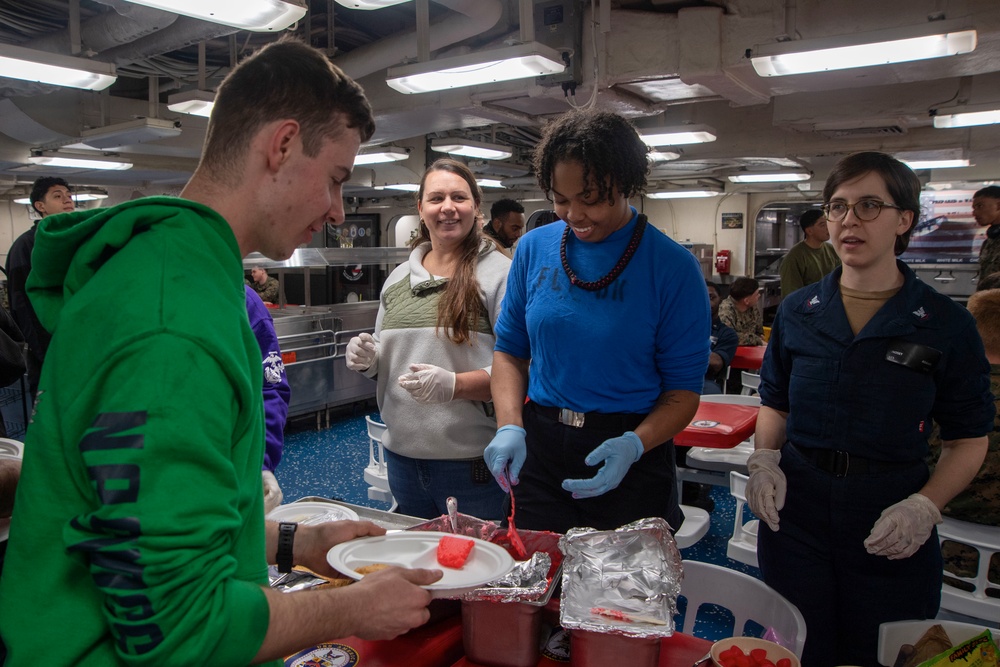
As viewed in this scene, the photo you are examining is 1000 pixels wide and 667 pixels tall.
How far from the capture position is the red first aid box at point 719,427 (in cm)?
314

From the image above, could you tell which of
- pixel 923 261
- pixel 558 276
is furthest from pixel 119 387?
pixel 923 261

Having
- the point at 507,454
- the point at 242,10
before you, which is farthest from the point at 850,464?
the point at 242,10

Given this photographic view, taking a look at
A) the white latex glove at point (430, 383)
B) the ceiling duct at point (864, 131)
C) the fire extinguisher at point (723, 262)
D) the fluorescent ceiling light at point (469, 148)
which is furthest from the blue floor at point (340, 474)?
the fire extinguisher at point (723, 262)

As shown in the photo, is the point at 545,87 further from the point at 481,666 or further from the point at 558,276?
the point at 481,666

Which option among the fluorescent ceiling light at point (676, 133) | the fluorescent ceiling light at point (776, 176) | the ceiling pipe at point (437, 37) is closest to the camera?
the ceiling pipe at point (437, 37)

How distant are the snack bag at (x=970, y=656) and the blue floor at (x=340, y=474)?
2349mm

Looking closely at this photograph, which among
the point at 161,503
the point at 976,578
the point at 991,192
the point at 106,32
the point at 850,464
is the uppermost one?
the point at 106,32

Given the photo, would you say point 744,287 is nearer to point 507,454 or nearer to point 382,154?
point 382,154

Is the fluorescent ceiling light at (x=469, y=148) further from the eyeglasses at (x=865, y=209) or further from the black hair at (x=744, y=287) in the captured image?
the eyeglasses at (x=865, y=209)

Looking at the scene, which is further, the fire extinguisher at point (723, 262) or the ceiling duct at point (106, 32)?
the fire extinguisher at point (723, 262)

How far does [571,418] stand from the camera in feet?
5.86

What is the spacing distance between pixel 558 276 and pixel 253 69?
1065mm

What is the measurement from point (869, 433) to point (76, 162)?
8563mm

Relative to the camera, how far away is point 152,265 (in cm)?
77
